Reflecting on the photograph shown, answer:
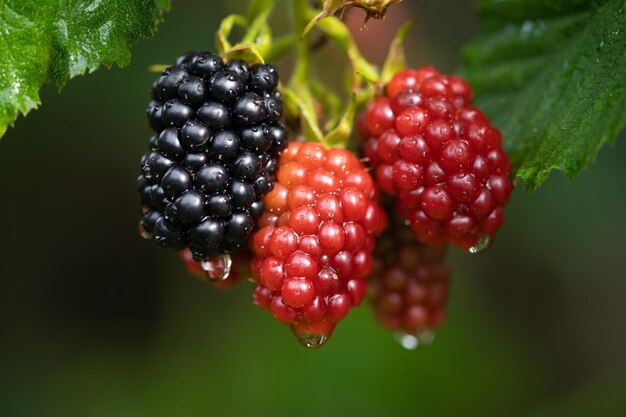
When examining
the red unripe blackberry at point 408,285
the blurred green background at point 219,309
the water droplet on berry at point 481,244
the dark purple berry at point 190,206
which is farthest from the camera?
the blurred green background at point 219,309

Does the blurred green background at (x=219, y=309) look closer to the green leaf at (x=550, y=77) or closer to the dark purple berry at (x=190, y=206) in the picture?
the green leaf at (x=550, y=77)

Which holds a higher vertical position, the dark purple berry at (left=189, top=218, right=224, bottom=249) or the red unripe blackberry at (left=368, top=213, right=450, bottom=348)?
the dark purple berry at (left=189, top=218, right=224, bottom=249)

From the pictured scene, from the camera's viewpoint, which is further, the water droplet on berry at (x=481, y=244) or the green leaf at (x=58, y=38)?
the water droplet on berry at (x=481, y=244)

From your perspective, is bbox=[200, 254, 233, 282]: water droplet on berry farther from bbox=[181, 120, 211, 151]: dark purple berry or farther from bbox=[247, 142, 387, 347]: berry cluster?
bbox=[181, 120, 211, 151]: dark purple berry

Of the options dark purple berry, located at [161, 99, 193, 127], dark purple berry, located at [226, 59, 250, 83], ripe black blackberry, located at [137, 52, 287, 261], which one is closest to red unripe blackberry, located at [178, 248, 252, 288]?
ripe black blackberry, located at [137, 52, 287, 261]

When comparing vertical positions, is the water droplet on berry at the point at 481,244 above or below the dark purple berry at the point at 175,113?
below

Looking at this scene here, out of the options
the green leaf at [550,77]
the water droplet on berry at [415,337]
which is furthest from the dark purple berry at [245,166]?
the water droplet on berry at [415,337]
